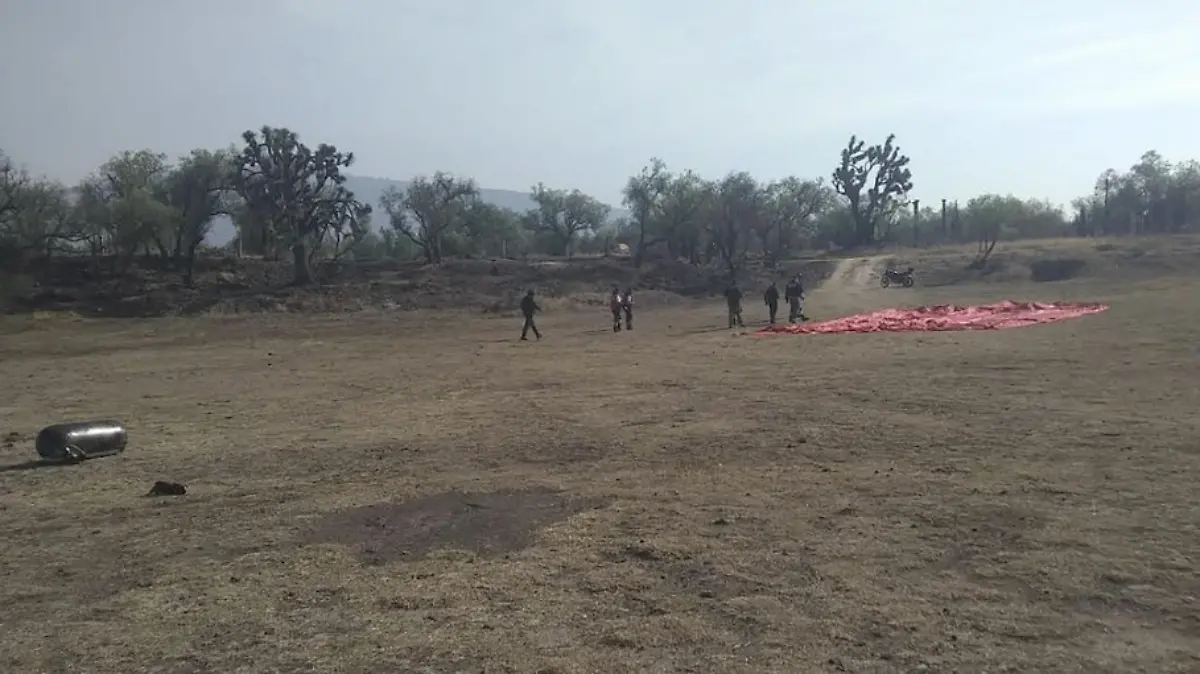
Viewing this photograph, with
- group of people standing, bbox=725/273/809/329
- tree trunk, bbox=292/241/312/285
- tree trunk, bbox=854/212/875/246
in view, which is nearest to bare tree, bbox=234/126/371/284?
tree trunk, bbox=292/241/312/285

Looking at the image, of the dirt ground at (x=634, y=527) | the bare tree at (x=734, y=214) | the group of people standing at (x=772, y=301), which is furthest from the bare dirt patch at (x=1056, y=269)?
the dirt ground at (x=634, y=527)

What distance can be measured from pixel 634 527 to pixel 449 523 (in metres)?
1.63

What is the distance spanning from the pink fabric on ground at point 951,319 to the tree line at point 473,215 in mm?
27854

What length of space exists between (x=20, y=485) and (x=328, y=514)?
4197mm

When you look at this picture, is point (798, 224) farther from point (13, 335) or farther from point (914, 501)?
point (914, 501)

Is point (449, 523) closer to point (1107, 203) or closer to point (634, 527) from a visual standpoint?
point (634, 527)

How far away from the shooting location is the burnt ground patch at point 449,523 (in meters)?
7.07

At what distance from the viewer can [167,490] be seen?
9078mm

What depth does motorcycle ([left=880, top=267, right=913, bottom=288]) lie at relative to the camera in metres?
48.0

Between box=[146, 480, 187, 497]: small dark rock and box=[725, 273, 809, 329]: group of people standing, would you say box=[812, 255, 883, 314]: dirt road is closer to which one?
box=[725, 273, 809, 329]: group of people standing

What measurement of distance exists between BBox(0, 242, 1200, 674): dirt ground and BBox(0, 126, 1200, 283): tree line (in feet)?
99.3

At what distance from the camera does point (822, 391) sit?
1416 centimetres

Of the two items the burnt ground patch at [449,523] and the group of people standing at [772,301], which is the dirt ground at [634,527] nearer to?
the burnt ground patch at [449,523]

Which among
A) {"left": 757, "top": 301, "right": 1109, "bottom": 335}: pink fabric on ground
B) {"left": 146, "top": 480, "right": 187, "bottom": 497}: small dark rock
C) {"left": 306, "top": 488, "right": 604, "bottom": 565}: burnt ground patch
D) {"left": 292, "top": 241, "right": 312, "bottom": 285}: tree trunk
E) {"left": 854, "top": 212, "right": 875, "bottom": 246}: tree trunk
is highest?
{"left": 854, "top": 212, "right": 875, "bottom": 246}: tree trunk
